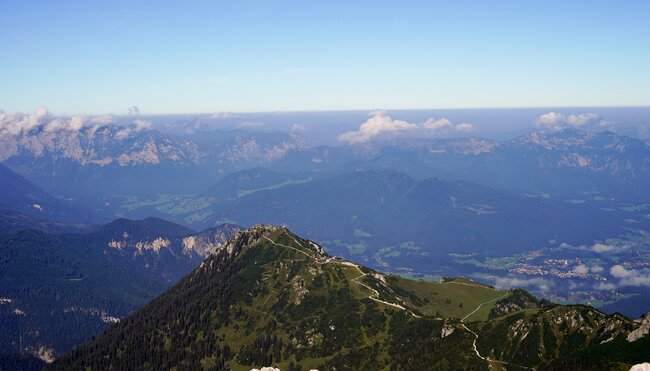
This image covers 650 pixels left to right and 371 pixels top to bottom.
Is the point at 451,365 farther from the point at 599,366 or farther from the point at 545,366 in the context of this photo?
the point at 599,366

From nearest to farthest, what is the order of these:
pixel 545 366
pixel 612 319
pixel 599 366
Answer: pixel 599 366, pixel 545 366, pixel 612 319

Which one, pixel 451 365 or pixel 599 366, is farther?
pixel 451 365

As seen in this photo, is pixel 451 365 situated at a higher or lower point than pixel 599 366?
lower

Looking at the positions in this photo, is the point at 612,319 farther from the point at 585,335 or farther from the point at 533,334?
the point at 533,334

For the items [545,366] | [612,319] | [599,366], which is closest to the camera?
[599,366]

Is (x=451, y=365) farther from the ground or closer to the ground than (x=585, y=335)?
closer to the ground

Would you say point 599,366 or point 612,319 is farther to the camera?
point 612,319

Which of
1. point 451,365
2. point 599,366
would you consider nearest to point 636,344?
point 599,366

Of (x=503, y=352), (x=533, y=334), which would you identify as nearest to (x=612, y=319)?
(x=533, y=334)
